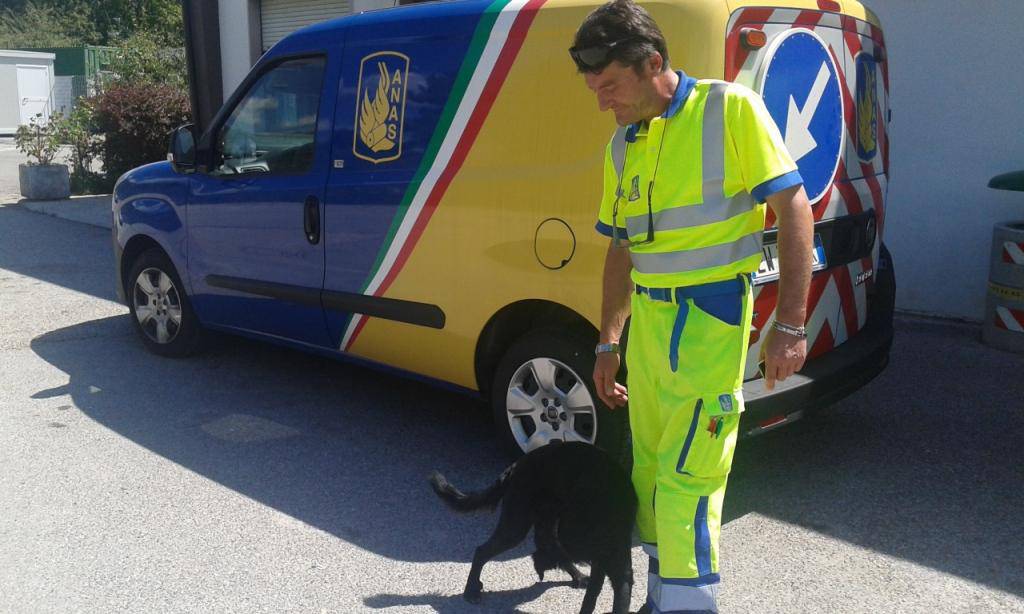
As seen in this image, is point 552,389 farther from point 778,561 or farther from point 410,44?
point 410,44

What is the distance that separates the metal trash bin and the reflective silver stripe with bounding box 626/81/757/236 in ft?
14.4

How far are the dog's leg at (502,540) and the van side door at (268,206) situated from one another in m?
2.09

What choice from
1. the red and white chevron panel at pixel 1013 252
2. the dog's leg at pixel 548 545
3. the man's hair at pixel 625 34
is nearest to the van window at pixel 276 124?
the dog's leg at pixel 548 545

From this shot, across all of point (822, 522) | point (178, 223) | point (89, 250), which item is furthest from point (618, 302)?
point (89, 250)

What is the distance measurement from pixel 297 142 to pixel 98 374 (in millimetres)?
2079

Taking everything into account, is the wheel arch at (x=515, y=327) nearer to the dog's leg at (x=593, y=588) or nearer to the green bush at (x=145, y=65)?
the dog's leg at (x=593, y=588)

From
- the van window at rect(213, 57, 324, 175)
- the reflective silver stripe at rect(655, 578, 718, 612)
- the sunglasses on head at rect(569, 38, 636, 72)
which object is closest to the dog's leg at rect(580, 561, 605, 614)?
the reflective silver stripe at rect(655, 578, 718, 612)

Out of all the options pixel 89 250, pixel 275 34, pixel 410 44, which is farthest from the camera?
pixel 275 34

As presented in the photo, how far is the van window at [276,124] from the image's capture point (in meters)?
4.95

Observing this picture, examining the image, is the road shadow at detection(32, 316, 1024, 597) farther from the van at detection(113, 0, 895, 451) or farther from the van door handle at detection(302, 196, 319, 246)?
the van door handle at detection(302, 196, 319, 246)

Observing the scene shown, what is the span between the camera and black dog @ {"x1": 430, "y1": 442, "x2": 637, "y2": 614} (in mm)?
2922

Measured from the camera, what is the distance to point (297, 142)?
498 cm

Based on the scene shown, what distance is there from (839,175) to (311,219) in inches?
98.5

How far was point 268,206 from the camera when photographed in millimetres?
5086
